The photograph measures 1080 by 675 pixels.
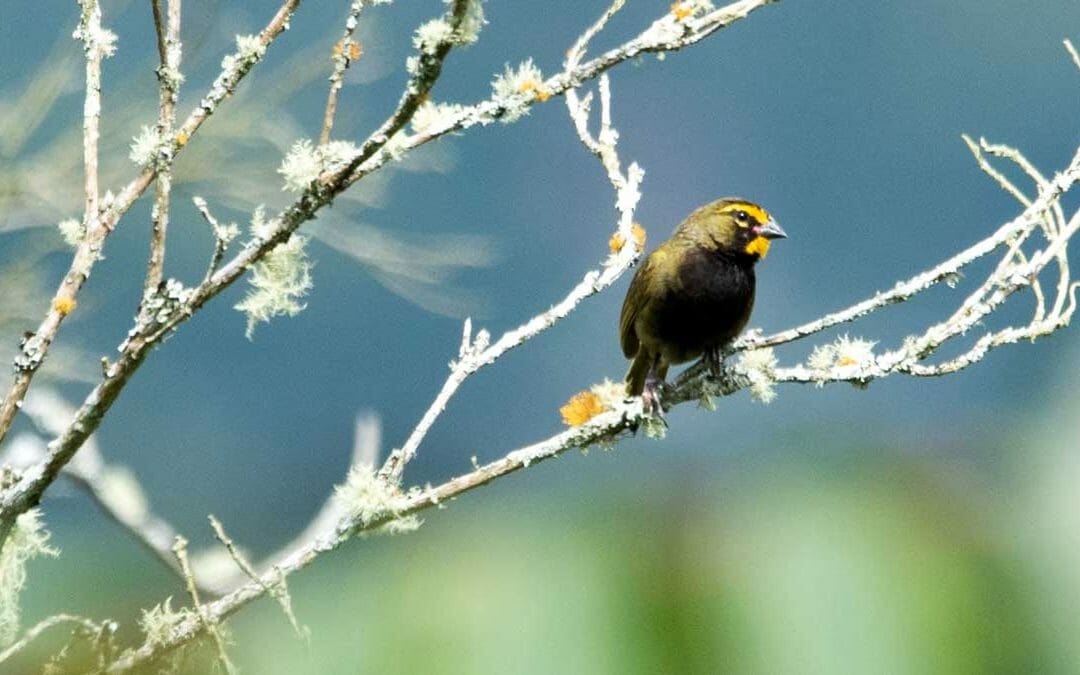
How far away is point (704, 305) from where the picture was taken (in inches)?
154

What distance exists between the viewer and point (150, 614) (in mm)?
2123

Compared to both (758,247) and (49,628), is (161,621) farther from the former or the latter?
(758,247)

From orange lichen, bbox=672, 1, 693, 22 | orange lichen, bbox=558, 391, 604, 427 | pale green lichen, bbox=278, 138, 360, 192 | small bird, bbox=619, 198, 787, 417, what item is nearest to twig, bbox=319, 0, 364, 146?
pale green lichen, bbox=278, 138, 360, 192

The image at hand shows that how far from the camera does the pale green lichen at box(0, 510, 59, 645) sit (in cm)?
230

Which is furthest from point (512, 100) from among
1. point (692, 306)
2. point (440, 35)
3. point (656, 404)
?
point (692, 306)

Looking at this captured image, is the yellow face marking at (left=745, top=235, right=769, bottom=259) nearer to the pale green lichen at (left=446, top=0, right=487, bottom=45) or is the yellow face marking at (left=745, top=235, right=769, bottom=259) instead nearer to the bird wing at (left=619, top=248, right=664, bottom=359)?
the bird wing at (left=619, top=248, right=664, bottom=359)

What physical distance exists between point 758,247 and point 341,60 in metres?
2.40

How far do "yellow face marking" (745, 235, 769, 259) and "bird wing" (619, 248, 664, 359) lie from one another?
299 mm

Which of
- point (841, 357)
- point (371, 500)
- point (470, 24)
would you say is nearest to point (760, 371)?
point (841, 357)

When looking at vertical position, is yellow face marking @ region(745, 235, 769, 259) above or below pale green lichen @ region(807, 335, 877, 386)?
above

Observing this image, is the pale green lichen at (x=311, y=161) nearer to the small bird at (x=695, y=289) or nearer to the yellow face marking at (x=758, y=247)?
the small bird at (x=695, y=289)

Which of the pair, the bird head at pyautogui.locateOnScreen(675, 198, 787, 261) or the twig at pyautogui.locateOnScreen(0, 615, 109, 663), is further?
the bird head at pyautogui.locateOnScreen(675, 198, 787, 261)

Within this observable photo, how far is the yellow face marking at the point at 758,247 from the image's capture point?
13.5 feet

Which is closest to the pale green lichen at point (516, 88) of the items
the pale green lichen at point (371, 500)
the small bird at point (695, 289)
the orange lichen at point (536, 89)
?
the orange lichen at point (536, 89)
